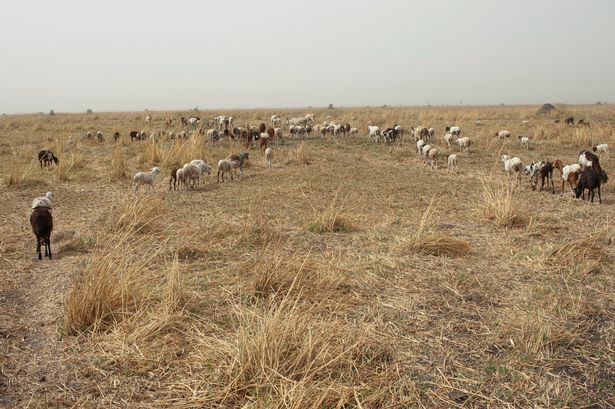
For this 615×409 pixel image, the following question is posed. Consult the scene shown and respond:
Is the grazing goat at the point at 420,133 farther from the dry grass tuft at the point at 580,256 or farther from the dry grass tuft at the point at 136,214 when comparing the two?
the dry grass tuft at the point at 136,214

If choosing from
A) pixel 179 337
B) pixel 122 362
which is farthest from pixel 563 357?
pixel 122 362

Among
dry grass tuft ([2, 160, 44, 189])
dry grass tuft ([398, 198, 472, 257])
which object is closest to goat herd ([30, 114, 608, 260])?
dry grass tuft ([2, 160, 44, 189])

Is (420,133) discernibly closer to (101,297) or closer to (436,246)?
(436,246)

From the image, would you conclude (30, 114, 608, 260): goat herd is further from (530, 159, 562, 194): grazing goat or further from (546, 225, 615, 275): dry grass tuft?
(546, 225, 615, 275): dry grass tuft

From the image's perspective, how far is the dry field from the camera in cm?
358

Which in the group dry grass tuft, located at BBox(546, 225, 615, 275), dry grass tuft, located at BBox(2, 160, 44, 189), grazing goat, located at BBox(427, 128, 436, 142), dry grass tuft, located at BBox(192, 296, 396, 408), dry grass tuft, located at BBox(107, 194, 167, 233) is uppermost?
grazing goat, located at BBox(427, 128, 436, 142)

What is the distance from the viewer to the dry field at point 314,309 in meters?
3.58

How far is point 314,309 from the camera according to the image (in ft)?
15.8

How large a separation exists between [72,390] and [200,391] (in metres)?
1.06

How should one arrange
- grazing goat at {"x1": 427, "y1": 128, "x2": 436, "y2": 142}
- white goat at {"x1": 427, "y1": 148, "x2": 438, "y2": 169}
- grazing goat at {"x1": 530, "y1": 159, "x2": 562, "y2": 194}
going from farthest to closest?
grazing goat at {"x1": 427, "y1": 128, "x2": 436, "y2": 142} < white goat at {"x1": 427, "y1": 148, "x2": 438, "y2": 169} < grazing goat at {"x1": 530, "y1": 159, "x2": 562, "y2": 194}

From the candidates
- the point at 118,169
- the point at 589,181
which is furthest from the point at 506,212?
the point at 118,169

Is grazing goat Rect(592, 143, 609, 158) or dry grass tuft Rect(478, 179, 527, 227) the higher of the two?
grazing goat Rect(592, 143, 609, 158)

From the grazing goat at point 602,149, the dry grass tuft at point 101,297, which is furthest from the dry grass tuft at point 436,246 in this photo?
the grazing goat at point 602,149

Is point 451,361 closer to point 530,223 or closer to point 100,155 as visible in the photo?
point 530,223
